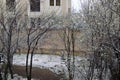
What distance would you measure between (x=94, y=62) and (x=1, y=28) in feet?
16.4

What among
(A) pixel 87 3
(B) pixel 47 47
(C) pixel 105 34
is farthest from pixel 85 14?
(B) pixel 47 47

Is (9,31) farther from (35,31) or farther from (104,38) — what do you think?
(104,38)

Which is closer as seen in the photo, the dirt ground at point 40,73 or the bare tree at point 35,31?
the bare tree at point 35,31

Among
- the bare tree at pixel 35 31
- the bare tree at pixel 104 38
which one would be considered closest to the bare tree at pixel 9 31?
the bare tree at pixel 35 31

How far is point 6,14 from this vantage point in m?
14.5

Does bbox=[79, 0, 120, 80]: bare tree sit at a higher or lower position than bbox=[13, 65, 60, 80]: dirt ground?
higher

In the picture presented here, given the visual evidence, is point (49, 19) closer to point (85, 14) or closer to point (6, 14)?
point (6, 14)

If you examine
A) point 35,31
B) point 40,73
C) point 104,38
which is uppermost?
point 104,38

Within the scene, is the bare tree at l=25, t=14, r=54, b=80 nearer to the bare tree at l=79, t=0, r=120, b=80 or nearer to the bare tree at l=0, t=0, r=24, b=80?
the bare tree at l=0, t=0, r=24, b=80

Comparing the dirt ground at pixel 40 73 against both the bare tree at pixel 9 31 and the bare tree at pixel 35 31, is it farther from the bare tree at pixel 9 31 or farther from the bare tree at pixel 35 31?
the bare tree at pixel 9 31

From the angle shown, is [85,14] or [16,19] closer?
[85,14]

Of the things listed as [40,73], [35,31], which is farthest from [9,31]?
[40,73]

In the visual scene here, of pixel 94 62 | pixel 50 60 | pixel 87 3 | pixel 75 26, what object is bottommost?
pixel 50 60

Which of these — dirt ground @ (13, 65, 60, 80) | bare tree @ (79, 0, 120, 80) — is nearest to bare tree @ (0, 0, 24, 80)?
dirt ground @ (13, 65, 60, 80)
